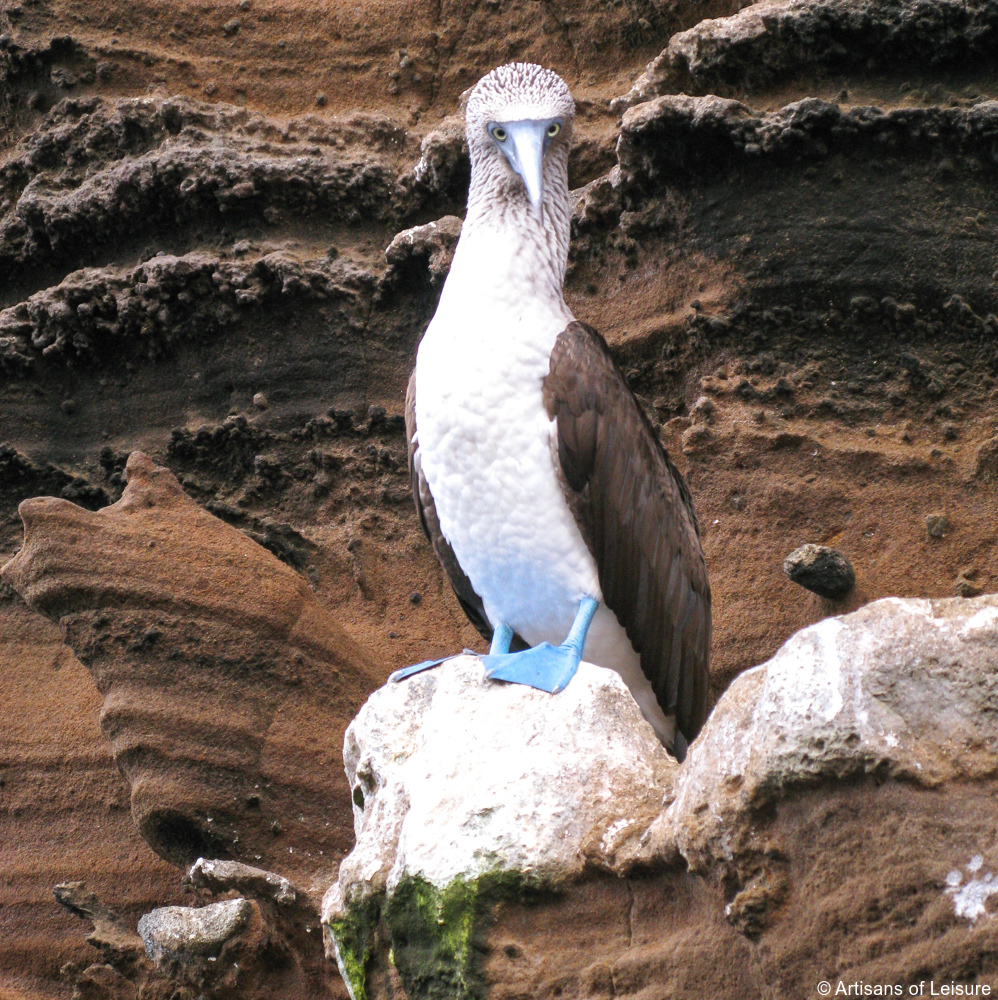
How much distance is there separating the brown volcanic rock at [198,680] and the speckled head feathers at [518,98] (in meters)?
2.05

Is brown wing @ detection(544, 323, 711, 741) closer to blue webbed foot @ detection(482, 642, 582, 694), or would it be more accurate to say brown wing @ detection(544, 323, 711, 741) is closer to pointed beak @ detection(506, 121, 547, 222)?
pointed beak @ detection(506, 121, 547, 222)

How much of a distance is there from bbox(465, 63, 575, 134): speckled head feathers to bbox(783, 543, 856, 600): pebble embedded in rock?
203cm

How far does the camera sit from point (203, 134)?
6.42 metres

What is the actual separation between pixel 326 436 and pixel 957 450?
309 cm

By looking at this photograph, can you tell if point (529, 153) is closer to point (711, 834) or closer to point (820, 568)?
point (820, 568)

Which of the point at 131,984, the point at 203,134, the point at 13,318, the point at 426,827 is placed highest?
the point at 203,134

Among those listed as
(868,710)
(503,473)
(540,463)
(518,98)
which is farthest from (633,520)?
(868,710)

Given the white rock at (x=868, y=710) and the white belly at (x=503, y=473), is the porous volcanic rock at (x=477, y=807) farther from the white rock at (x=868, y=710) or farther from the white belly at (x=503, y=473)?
the white belly at (x=503, y=473)

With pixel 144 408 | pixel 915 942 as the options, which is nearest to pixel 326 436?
pixel 144 408

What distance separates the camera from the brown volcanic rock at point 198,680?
15.3ft

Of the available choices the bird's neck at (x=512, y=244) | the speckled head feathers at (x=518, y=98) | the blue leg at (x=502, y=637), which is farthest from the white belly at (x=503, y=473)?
the speckled head feathers at (x=518, y=98)

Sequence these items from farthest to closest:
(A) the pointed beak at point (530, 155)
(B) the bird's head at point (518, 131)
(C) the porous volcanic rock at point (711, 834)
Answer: (B) the bird's head at point (518, 131)
(A) the pointed beak at point (530, 155)
(C) the porous volcanic rock at point (711, 834)

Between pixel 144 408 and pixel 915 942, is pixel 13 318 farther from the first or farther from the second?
pixel 915 942

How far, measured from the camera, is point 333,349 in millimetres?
6285
